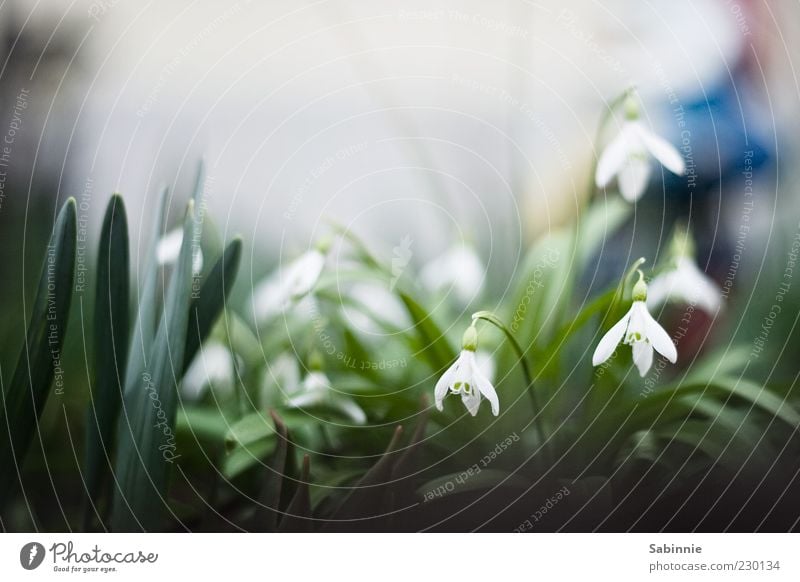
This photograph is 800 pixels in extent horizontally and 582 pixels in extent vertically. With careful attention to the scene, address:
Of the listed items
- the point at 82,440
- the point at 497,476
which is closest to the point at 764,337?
the point at 497,476

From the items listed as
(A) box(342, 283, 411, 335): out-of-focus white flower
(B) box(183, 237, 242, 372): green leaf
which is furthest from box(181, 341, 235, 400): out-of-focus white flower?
(A) box(342, 283, 411, 335): out-of-focus white flower

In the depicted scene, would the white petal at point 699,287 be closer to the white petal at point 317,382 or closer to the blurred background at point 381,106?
the blurred background at point 381,106

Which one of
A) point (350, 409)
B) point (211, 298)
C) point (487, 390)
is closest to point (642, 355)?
point (487, 390)

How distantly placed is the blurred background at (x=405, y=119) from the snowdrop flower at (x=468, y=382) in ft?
0.23

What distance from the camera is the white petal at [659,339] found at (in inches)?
23.9

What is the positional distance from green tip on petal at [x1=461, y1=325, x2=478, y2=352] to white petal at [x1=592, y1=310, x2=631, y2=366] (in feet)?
0.35

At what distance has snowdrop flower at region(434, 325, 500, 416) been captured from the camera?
584mm

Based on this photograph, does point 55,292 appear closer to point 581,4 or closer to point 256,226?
point 256,226

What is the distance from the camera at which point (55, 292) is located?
0.61 m

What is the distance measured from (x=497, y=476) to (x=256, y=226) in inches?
11.7

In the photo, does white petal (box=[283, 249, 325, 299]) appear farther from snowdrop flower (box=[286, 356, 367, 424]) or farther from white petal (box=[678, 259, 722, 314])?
white petal (box=[678, 259, 722, 314])

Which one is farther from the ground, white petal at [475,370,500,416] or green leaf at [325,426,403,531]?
white petal at [475,370,500,416]

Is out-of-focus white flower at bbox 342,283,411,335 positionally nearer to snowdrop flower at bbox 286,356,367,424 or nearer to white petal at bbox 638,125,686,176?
snowdrop flower at bbox 286,356,367,424

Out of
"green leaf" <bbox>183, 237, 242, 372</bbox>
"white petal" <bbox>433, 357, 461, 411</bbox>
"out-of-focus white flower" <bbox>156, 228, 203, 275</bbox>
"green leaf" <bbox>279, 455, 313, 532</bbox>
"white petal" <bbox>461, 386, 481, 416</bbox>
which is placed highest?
"out-of-focus white flower" <bbox>156, 228, 203, 275</bbox>
